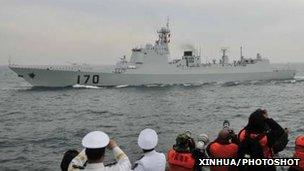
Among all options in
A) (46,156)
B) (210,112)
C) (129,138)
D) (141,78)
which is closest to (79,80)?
(141,78)

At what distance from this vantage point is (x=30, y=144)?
55.1 ft

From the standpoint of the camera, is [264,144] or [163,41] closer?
[264,144]

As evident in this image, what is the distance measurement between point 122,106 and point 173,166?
92.7ft

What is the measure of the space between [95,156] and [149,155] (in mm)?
956

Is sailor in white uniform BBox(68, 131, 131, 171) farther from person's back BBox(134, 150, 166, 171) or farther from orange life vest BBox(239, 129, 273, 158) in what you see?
orange life vest BBox(239, 129, 273, 158)

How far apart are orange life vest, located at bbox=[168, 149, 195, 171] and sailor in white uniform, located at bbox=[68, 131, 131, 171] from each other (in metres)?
1.32

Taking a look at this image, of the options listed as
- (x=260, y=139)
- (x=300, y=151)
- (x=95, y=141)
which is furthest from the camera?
(x=300, y=151)

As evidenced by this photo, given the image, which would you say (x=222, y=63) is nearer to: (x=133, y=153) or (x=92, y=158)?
(x=133, y=153)

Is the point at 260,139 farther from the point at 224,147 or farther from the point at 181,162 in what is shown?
the point at 181,162

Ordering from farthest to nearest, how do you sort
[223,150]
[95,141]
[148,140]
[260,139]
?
[223,150], [260,139], [148,140], [95,141]

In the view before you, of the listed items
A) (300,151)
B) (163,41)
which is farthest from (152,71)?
(300,151)

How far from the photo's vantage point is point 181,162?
16.2 feet

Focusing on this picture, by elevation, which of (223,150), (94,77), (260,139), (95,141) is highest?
(95,141)

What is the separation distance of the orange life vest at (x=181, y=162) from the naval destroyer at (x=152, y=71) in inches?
1765
